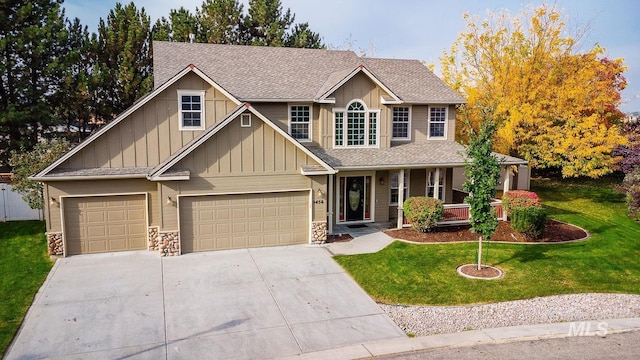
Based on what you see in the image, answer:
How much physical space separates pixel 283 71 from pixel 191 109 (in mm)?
5491

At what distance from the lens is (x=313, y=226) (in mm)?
17203

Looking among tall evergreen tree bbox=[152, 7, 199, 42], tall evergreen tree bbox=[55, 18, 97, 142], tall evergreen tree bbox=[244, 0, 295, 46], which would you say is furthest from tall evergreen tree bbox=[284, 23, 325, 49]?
tall evergreen tree bbox=[55, 18, 97, 142]

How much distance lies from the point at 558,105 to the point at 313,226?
47.1 ft

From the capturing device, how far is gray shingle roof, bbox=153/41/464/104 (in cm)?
1939

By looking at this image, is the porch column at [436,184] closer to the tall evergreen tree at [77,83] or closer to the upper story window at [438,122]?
the upper story window at [438,122]

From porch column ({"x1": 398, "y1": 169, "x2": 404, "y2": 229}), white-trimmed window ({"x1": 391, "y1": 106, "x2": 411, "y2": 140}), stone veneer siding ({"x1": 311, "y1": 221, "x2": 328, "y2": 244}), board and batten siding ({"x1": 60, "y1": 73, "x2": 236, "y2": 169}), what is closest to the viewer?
board and batten siding ({"x1": 60, "y1": 73, "x2": 236, "y2": 169})

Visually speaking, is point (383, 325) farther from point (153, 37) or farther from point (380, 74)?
point (153, 37)

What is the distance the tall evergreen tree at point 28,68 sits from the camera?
22.1 m

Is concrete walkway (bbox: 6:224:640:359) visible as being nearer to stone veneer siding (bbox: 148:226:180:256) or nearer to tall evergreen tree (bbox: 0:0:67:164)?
stone veneer siding (bbox: 148:226:180:256)

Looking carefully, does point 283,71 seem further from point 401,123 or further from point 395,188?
point 395,188

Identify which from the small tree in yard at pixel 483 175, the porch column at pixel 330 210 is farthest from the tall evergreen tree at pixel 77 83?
the small tree in yard at pixel 483 175

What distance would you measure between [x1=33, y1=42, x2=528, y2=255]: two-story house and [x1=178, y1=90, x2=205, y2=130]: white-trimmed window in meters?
0.04

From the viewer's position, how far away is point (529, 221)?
17.5 m

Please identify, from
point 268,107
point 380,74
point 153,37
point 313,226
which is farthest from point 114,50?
point 313,226
